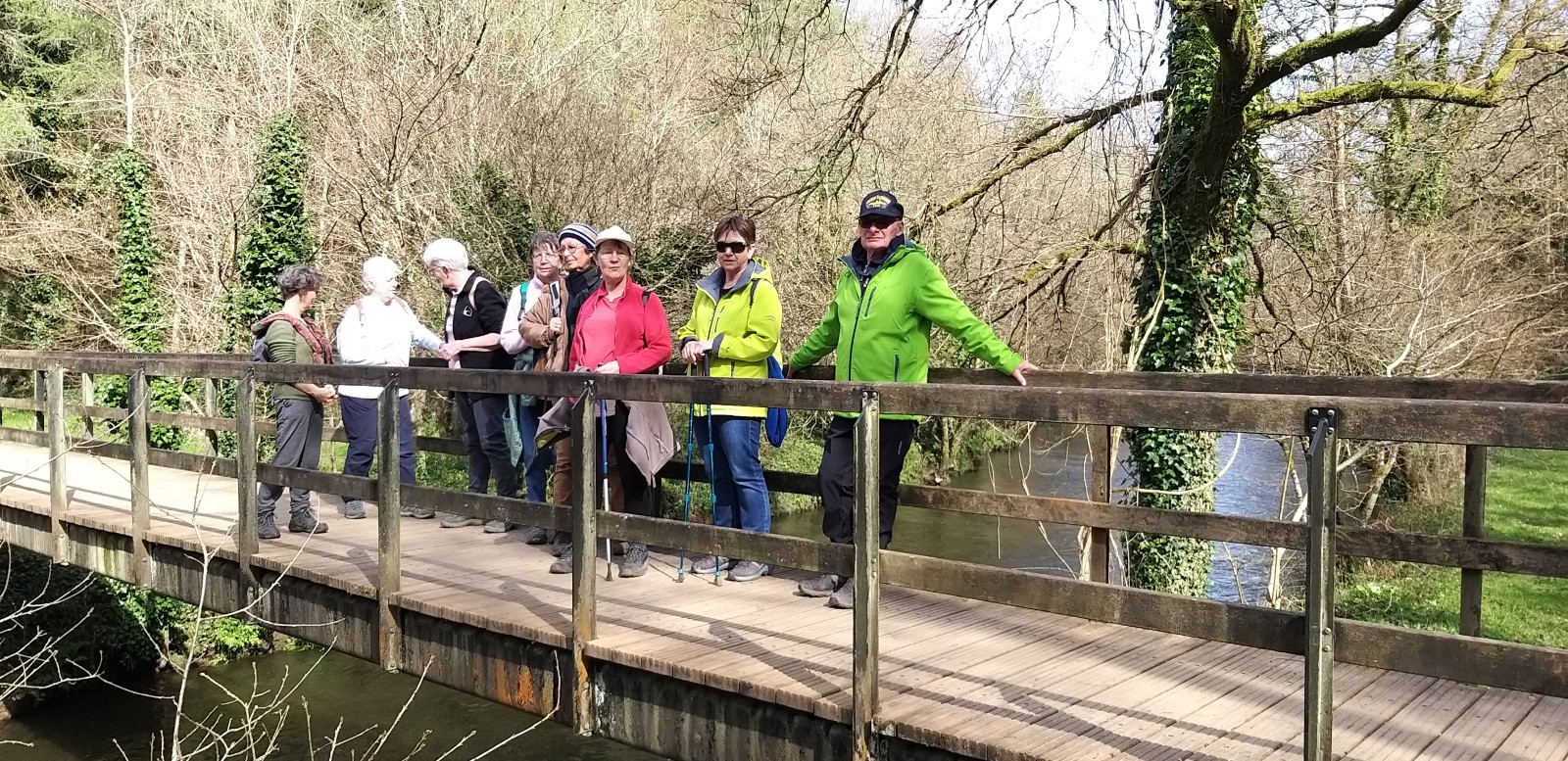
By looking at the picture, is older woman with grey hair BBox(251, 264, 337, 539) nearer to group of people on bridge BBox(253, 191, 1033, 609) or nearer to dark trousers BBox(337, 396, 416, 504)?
group of people on bridge BBox(253, 191, 1033, 609)

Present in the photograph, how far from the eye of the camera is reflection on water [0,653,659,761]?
11.6m

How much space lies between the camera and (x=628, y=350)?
5.52m

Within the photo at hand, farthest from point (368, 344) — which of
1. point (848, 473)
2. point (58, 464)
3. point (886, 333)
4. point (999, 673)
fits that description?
point (999, 673)

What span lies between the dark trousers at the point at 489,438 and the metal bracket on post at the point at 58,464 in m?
2.69

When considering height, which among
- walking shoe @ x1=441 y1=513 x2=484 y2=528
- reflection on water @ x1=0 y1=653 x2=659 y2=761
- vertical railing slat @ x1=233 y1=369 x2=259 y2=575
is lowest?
reflection on water @ x1=0 y1=653 x2=659 y2=761

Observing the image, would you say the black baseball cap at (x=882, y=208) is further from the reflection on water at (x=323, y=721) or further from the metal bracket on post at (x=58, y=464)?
the reflection on water at (x=323, y=721)

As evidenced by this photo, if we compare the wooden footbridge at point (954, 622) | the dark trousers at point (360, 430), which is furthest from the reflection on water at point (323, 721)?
the wooden footbridge at point (954, 622)

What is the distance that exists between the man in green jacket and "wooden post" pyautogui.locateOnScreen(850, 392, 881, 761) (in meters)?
0.97

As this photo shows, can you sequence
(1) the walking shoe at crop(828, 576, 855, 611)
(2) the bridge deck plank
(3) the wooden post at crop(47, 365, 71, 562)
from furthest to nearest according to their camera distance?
(3) the wooden post at crop(47, 365, 71, 562) → (1) the walking shoe at crop(828, 576, 855, 611) → (2) the bridge deck plank

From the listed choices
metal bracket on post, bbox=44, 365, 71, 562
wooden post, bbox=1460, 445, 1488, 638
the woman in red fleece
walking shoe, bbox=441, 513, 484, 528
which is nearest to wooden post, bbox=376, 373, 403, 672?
the woman in red fleece

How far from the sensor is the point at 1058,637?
4477mm

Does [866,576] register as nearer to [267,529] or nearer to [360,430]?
[360,430]

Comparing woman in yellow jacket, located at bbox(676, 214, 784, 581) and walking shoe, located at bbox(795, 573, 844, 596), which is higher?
woman in yellow jacket, located at bbox(676, 214, 784, 581)

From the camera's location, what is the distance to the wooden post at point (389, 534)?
5.16m
